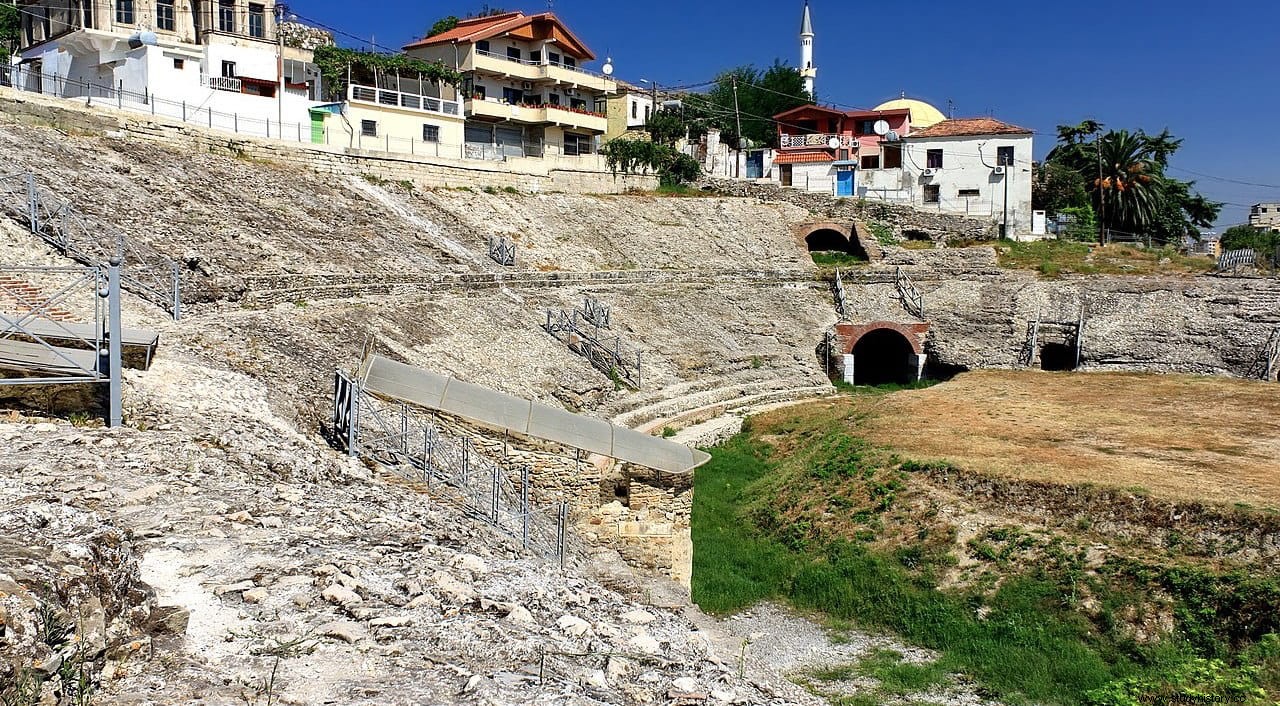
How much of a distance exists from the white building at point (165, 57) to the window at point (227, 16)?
0.04 metres

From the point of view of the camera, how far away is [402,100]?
4278 cm

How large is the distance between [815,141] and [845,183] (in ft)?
14.0

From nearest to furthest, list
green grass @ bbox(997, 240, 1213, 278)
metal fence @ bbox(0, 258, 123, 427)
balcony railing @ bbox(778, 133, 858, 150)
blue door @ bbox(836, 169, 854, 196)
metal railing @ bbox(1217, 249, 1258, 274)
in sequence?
metal fence @ bbox(0, 258, 123, 427), metal railing @ bbox(1217, 249, 1258, 274), green grass @ bbox(997, 240, 1213, 278), blue door @ bbox(836, 169, 854, 196), balcony railing @ bbox(778, 133, 858, 150)

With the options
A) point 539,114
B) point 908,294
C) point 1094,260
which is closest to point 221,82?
point 539,114

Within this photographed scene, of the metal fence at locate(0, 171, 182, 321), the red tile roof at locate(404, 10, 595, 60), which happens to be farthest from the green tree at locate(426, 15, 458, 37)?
the metal fence at locate(0, 171, 182, 321)

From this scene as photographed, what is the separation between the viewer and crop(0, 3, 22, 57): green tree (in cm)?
4386

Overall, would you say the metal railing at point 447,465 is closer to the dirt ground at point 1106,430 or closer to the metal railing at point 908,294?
the dirt ground at point 1106,430

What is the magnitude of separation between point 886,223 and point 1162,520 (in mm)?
32320

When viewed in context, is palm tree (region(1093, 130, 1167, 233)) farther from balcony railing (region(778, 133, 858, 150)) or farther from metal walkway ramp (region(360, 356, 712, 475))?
metal walkway ramp (region(360, 356, 712, 475))

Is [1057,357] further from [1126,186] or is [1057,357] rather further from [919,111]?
[919,111]

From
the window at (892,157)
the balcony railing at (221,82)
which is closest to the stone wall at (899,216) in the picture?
the window at (892,157)

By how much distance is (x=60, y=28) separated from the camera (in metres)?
36.9

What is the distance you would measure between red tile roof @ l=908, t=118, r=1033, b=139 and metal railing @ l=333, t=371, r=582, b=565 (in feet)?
137

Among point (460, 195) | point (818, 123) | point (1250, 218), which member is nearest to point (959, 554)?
point (460, 195)
